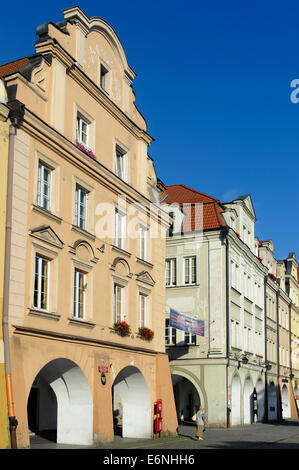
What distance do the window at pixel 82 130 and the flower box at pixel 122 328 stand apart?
6.79 m

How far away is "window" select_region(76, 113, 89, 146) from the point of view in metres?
23.8

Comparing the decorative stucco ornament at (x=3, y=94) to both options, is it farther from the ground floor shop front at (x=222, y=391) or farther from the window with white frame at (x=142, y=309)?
the ground floor shop front at (x=222, y=391)

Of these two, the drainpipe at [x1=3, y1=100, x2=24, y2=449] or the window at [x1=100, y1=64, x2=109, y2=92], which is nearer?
the drainpipe at [x1=3, y1=100, x2=24, y2=449]

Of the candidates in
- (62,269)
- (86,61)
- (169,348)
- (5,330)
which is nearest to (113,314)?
(62,269)

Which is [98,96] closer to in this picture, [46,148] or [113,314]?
[46,148]

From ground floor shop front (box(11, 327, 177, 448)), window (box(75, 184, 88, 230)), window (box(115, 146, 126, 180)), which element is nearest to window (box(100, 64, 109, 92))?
window (box(115, 146, 126, 180))

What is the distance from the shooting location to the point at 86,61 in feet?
80.0

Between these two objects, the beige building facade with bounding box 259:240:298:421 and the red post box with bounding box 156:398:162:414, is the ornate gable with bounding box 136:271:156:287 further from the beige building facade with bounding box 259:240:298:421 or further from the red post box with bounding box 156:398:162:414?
the beige building facade with bounding box 259:240:298:421

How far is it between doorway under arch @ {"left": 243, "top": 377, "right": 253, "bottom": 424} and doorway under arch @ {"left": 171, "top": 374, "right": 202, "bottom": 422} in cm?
319

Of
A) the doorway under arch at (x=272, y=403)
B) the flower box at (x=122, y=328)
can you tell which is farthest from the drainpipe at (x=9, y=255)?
the doorway under arch at (x=272, y=403)

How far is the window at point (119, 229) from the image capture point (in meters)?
25.7

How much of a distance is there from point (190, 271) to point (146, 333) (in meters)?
13.9

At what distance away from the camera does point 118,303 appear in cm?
2556

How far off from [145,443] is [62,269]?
25.2 feet
